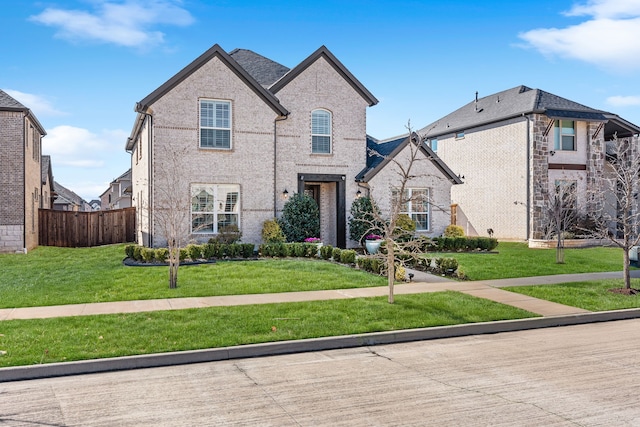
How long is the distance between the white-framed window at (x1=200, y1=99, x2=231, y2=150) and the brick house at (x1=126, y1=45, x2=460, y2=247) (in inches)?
1.5

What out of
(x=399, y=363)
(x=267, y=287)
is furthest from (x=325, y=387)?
(x=267, y=287)

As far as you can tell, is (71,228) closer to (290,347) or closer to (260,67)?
(260,67)

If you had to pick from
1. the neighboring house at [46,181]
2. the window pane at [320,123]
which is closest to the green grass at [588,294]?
the window pane at [320,123]

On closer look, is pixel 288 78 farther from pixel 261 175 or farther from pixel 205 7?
pixel 205 7

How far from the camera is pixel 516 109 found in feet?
94.6

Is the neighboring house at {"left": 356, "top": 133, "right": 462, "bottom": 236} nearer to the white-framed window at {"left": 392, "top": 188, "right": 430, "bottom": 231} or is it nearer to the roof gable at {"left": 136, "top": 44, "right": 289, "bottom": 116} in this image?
the white-framed window at {"left": 392, "top": 188, "right": 430, "bottom": 231}

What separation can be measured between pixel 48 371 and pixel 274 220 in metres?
14.4

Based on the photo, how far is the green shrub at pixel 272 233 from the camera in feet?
68.7

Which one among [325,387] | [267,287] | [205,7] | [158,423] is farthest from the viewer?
[205,7]

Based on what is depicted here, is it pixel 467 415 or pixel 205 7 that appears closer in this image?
pixel 467 415

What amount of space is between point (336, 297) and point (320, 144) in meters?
11.8

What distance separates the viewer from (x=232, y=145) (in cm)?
2123

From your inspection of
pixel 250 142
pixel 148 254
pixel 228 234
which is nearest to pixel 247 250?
pixel 228 234

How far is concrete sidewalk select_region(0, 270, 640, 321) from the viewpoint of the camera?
35.0 feet
